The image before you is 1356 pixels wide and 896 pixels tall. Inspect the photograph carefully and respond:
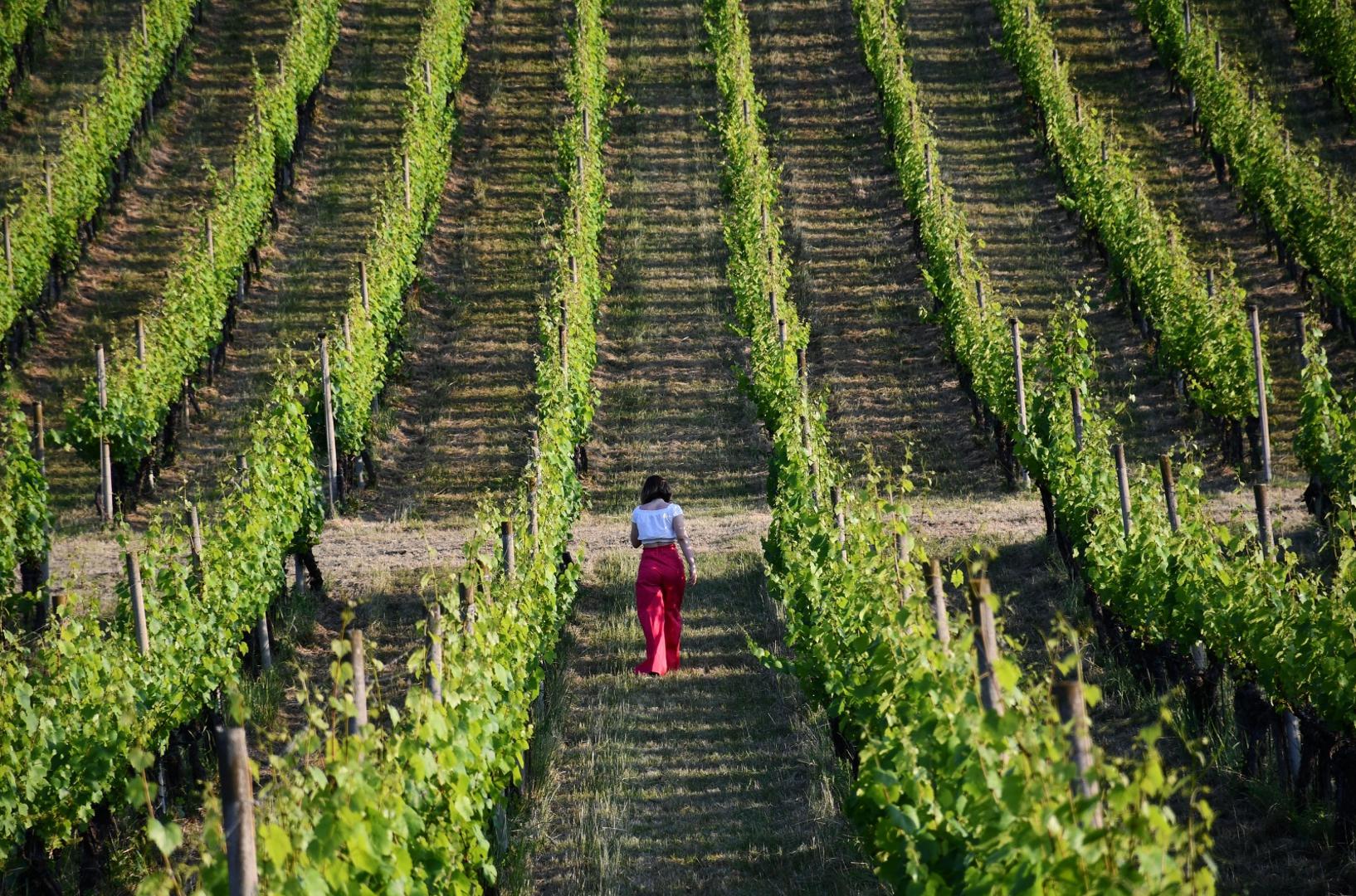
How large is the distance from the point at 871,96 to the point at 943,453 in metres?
11.3

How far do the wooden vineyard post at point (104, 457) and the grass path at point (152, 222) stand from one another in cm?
44

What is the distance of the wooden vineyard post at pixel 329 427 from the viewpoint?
1394cm

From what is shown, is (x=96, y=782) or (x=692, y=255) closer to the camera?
(x=96, y=782)

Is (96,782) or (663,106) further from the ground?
(663,106)

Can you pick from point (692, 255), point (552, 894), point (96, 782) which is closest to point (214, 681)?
point (96, 782)

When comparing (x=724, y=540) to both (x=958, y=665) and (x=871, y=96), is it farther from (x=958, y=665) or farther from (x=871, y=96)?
(x=871, y=96)

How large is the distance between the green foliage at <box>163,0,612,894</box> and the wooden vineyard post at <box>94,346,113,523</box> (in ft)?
15.3

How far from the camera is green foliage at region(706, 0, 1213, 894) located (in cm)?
343

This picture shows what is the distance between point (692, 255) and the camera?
2016 centimetres

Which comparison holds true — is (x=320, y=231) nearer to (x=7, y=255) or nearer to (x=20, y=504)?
(x=7, y=255)

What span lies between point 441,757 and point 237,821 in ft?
4.80

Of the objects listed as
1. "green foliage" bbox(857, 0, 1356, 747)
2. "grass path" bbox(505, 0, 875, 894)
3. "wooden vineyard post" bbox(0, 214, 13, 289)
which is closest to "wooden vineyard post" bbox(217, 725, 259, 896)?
"grass path" bbox(505, 0, 875, 894)

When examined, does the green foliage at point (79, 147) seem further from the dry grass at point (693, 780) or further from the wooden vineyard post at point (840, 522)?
the wooden vineyard post at point (840, 522)

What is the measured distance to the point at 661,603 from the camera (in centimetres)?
917
